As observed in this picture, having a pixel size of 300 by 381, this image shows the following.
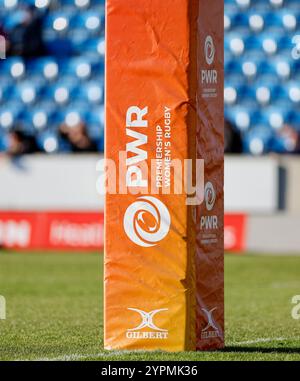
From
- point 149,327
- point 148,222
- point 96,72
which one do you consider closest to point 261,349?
point 149,327

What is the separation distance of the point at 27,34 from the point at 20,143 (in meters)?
2.74

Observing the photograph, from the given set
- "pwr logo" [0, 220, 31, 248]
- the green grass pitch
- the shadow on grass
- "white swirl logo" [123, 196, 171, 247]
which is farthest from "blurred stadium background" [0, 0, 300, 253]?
"white swirl logo" [123, 196, 171, 247]

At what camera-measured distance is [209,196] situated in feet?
25.4

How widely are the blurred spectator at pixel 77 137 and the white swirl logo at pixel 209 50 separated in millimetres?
12256

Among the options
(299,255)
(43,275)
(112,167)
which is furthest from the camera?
(299,255)

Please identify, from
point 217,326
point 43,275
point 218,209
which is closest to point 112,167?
point 218,209

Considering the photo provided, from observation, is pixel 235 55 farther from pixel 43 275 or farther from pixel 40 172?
pixel 43 275

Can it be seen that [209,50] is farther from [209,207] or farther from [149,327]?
[149,327]

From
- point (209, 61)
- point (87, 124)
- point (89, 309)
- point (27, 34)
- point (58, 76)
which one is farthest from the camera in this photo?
point (58, 76)

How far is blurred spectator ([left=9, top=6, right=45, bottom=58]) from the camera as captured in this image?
21062mm

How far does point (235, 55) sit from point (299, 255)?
4.80 metres

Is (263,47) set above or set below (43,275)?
above

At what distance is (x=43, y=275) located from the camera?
15.3m

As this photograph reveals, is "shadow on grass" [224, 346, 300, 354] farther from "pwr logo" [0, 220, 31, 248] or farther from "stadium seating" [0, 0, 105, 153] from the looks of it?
"stadium seating" [0, 0, 105, 153]
